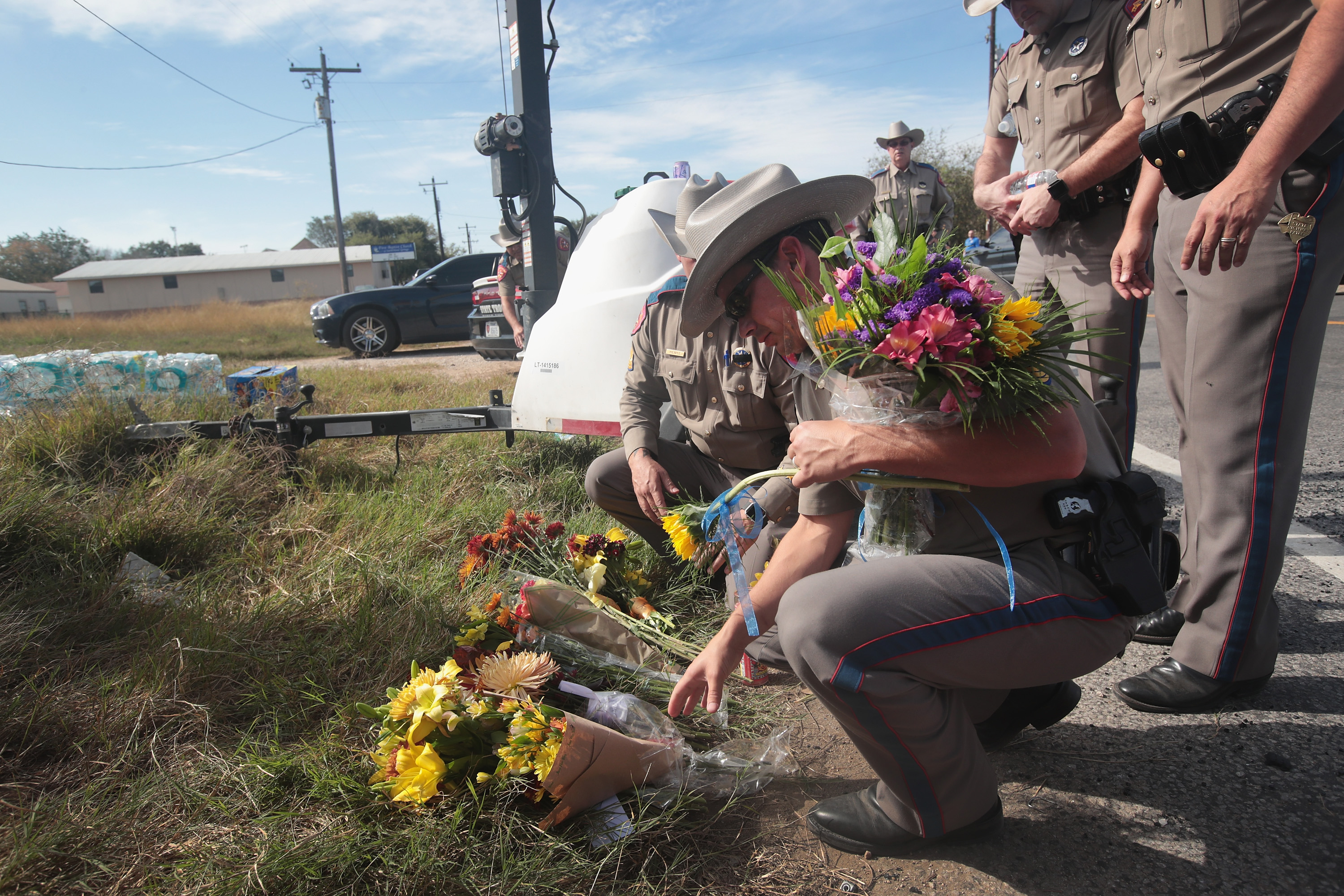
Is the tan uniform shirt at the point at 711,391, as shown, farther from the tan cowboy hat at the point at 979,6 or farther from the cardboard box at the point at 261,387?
the cardboard box at the point at 261,387

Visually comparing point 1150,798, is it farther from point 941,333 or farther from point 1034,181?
point 1034,181

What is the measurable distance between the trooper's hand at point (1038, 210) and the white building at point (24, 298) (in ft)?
268

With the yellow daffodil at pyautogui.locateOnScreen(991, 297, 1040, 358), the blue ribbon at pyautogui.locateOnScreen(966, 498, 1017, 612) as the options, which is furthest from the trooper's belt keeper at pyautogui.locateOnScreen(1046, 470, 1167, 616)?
the yellow daffodil at pyautogui.locateOnScreen(991, 297, 1040, 358)

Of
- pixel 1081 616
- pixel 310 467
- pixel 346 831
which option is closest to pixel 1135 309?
pixel 1081 616

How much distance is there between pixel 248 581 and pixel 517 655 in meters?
1.46

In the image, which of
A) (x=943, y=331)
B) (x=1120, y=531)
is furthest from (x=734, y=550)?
(x=1120, y=531)

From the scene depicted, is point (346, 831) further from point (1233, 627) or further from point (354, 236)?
point (354, 236)

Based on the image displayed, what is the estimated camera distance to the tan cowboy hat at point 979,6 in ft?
9.32

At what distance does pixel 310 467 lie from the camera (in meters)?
4.14

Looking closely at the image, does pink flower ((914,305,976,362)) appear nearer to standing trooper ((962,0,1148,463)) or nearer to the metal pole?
standing trooper ((962,0,1148,463))

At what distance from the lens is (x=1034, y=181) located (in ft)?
9.18

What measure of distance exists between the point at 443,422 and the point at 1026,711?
9.65 ft

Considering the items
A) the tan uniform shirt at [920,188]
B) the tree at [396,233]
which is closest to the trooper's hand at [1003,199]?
the tan uniform shirt at [920,188]

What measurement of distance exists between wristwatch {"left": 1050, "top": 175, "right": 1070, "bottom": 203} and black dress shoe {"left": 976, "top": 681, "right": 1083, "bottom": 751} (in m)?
1.69
